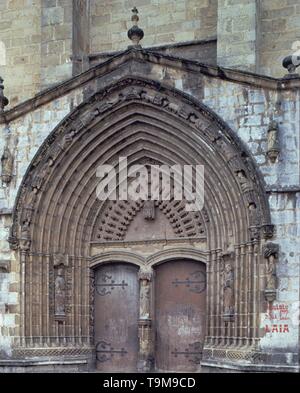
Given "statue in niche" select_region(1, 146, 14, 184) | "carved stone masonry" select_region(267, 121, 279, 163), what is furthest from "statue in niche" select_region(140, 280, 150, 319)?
"carved stone masonry" select_region(267, 121, 279, 163)

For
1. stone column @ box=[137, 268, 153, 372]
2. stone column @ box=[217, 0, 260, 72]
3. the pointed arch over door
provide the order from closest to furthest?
the pointed arch over door → stone column @ box=[137, 268, 153, 372] → stone column @ box=[217, 0, 260, 72]

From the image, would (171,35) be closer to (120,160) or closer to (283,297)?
(120,160)

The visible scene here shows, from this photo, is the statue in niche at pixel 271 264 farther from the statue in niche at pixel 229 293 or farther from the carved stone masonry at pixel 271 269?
the statue in niche at pixel 229 293

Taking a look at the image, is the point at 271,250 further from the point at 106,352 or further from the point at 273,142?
the point at 106,352

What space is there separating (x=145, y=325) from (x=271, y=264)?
2.84 m

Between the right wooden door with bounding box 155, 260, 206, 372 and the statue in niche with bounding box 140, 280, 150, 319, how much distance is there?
211 millimetres

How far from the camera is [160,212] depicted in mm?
13609

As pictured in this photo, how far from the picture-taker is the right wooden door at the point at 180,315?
1310 cm

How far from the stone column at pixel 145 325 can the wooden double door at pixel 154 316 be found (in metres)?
0.02

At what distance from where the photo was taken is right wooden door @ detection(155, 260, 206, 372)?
516 inches

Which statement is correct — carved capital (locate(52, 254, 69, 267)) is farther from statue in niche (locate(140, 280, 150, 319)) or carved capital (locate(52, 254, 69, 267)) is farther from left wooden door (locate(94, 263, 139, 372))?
statue in niche (locate(140, 280, 150, 319))

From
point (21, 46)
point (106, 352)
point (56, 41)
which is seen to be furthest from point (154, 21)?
point (106, 352)

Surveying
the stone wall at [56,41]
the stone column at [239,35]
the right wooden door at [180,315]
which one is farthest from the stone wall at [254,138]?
the right wooden door at [180,315]
